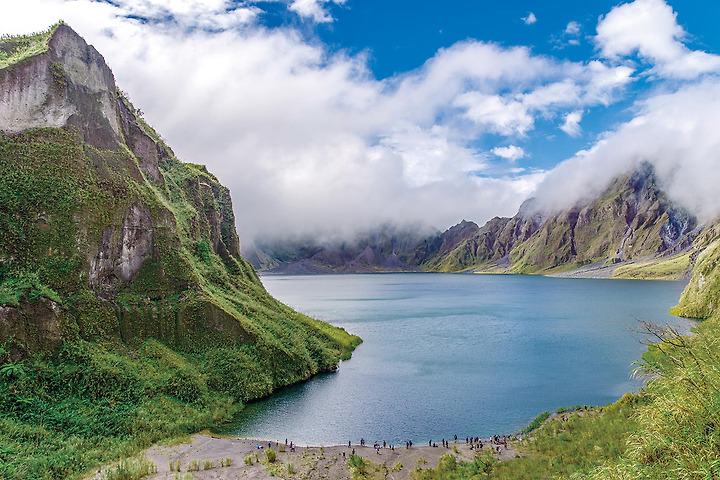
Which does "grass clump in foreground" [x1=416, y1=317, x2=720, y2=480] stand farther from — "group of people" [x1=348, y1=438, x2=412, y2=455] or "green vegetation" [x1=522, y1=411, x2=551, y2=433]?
"green vegetation" [x1=522, y1=411, x2=551, y2=433]

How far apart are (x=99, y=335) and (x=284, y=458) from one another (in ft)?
82.1

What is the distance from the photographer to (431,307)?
506 ft

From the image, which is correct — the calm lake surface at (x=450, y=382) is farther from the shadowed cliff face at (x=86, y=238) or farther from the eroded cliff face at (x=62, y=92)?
the eroded cliff face at (x=62, y=92)

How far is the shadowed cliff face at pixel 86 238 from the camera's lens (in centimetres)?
4453

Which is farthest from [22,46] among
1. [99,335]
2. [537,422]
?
[537,422]

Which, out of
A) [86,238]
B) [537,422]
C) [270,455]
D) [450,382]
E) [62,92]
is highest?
[62,92]

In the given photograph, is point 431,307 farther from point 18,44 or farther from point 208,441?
→ point 18,44

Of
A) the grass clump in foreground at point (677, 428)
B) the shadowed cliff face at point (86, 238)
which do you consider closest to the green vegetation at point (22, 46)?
the shadowed cliff face at point (86, 238)

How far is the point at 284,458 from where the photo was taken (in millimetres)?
37188

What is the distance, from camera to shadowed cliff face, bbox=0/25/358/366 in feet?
146

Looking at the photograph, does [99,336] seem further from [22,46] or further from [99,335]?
[22,46]

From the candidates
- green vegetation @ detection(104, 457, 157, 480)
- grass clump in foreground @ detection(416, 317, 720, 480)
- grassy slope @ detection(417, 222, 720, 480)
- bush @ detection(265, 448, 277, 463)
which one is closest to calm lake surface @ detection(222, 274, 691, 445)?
grass clump in foreground @ detection(416, 317, 720, 480)

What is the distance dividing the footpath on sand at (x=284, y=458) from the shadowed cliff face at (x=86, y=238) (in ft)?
54.6

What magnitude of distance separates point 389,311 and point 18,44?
374 feet
